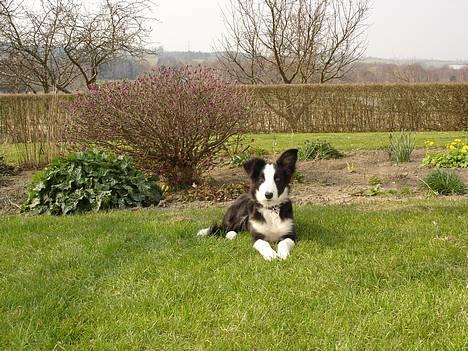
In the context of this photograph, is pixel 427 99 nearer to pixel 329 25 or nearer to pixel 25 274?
pixel 329 25

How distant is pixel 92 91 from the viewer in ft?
26.5

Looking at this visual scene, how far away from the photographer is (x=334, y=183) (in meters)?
8.40

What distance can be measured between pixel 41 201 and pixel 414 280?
517 centimetres

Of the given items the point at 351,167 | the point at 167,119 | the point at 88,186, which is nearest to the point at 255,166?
the point at 167,119

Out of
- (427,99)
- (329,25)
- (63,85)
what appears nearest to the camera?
(427,99)

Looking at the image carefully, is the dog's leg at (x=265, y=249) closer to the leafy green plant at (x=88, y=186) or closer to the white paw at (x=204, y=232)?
the white paw at (x=204, y=232)

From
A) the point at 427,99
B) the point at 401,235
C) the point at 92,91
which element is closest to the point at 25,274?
the point at 401,235

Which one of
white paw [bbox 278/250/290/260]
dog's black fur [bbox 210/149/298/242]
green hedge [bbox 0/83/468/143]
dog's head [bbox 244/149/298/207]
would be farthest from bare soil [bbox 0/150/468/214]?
green hedge [bbox 0/83/468/143]

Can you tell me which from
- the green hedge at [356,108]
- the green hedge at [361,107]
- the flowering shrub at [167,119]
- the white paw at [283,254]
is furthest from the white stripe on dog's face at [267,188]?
the green hedge at [356,108]

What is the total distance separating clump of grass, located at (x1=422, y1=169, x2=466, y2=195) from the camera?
7273 millimetres

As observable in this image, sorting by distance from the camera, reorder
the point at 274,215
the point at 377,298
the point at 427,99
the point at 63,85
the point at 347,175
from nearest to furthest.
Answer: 1. the point at 377,298
2. the point at 274,215
3. the point at 347,175
4. the point at 427,99
5. the point at 63,85

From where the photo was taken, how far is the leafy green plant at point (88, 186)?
690 centimetres

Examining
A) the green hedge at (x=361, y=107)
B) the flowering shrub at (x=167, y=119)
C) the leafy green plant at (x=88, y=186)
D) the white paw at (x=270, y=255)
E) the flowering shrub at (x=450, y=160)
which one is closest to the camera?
the white paw at (x=270, y=255)

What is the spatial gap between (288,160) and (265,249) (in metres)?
0.95
